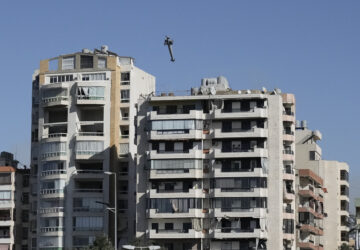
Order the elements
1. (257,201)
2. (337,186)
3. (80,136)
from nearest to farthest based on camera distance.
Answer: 1. (257,201)
2. (80,136)
3. (337,186)

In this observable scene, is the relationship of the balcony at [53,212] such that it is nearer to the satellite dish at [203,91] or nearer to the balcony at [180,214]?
the balcony at [180,214]

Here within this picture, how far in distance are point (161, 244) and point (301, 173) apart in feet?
75.6

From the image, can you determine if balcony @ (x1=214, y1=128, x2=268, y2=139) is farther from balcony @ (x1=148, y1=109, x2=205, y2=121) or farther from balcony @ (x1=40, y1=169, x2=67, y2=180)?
balcony @ (x1=40, y1=169, x2=67, y2=180)

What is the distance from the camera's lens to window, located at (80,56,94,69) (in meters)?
136

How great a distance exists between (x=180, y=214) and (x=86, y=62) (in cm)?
2696

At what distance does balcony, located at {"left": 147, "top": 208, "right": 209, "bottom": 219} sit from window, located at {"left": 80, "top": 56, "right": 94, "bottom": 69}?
24.2m

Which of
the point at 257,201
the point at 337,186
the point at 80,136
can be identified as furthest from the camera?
the point at 337,186

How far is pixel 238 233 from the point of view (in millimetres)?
118875

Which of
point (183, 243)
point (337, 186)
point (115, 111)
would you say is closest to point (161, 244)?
point (183, 243)

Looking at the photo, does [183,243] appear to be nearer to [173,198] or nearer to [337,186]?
[173,198]

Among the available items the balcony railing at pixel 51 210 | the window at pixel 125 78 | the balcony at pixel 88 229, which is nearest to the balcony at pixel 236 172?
the balcony at pixel 88 229

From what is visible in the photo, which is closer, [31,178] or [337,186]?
[31,178]

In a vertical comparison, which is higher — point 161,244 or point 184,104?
point 184,104

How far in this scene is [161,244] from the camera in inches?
4756
